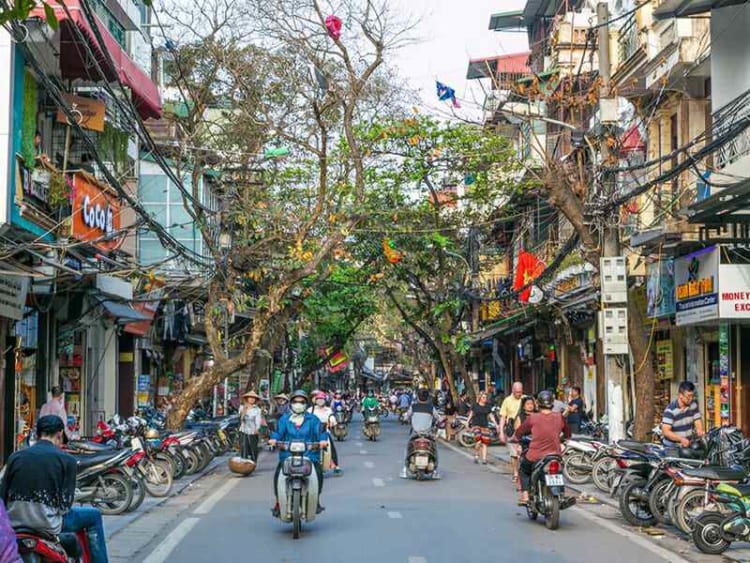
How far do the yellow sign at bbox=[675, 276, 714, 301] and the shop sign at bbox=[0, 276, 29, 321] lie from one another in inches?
481

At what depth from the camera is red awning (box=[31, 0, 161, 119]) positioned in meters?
18.3

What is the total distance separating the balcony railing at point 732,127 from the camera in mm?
17547

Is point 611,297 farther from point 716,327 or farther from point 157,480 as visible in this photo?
point 157,480

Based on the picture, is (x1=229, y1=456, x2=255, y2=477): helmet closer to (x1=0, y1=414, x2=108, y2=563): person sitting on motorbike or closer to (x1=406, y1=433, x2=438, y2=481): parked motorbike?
(x1=406, y1=433, x2=438, y2=481): parked motorbike

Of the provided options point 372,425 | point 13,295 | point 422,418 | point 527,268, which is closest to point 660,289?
point 422,418

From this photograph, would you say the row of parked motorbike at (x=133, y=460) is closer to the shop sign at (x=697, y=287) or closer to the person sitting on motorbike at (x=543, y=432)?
the person sitting on motorbike at (x=543, y=432)

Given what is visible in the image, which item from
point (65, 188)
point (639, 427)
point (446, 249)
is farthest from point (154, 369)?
point (639, 427)

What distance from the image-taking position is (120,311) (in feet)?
90.1

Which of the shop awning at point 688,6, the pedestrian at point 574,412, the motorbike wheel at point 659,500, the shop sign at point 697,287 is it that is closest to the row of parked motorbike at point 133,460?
the motorbike wheel at point 659,500

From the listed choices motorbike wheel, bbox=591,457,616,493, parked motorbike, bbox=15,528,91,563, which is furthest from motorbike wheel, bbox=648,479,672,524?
parked motorbike, bbox=15,528,91,563

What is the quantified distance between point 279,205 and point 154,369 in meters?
11.5

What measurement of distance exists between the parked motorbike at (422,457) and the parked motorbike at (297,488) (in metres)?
7.50

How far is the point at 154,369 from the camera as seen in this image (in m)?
39.5

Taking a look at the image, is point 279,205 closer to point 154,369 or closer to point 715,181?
point 154,369
